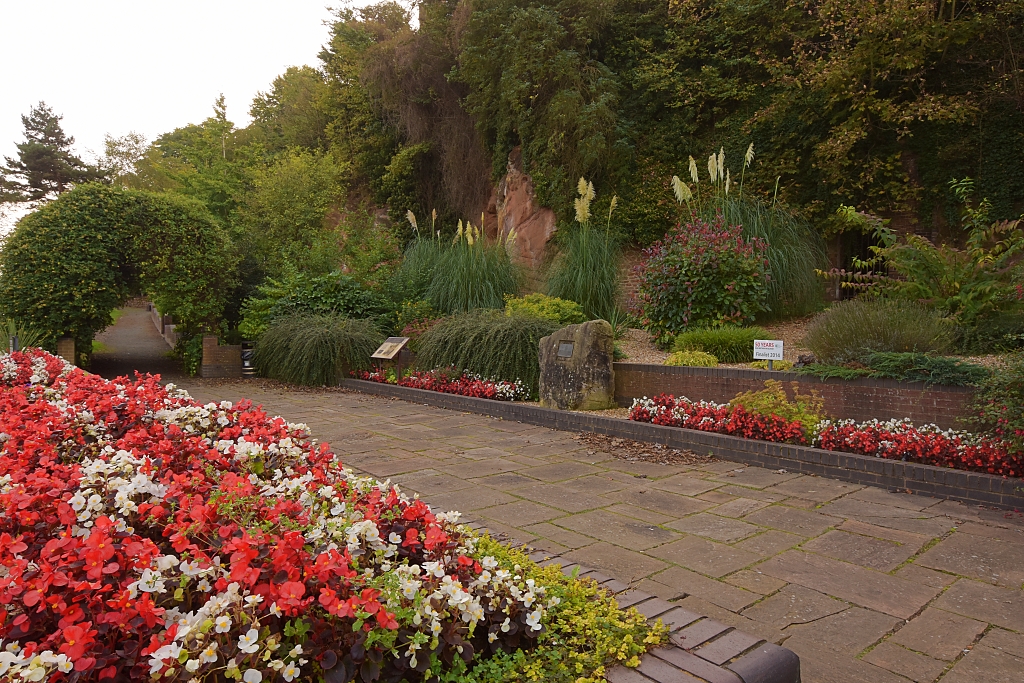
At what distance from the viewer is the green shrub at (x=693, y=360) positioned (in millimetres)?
6531

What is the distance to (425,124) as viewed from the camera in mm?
16328

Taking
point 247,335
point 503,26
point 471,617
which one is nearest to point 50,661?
point 471,617

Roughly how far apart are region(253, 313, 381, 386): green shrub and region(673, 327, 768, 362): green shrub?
4.91 metres

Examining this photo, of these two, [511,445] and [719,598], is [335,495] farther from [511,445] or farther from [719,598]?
[511,445]

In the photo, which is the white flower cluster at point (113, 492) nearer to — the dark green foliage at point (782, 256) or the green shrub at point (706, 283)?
the green shrub at point (706, 283)

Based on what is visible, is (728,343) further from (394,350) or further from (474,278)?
(394,350)

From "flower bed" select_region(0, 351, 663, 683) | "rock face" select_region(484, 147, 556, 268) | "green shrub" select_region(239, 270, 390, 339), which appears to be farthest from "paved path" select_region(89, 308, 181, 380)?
"flower bed" select_region(0, 351, 663, 683)

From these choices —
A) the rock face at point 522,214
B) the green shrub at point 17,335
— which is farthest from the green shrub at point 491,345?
the green shrub at point 17,335

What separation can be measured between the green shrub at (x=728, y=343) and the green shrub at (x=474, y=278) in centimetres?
311

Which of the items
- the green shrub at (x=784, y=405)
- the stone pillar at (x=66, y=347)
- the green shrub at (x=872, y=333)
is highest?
the green shrub at (x=872, y=333)

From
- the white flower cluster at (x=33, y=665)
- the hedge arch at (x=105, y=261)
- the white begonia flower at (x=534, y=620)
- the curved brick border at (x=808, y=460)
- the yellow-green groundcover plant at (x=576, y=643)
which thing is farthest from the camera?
the hedge arch at (x=105, y=261)

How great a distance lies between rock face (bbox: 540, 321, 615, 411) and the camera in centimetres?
662

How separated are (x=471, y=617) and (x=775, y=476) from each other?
11.4 ft

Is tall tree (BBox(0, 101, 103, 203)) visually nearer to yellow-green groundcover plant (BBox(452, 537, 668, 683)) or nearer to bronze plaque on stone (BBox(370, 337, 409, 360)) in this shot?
bronze plaque on stone (BBox(370, 337, 409, 360))
